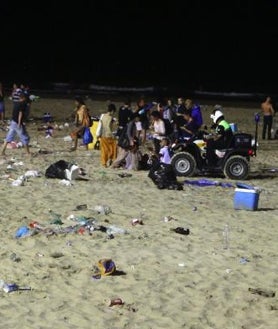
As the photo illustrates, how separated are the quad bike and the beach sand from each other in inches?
30.7

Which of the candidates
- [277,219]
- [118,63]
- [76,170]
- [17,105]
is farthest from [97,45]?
[277,219]

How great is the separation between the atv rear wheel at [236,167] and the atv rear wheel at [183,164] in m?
0.62

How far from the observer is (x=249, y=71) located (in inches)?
1658

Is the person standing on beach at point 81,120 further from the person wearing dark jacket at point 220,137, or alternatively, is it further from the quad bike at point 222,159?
the person wearing dark jacket at point 220,137

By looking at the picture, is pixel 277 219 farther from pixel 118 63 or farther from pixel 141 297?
pixel 118 63

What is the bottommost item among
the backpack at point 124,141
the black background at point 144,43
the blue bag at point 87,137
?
the blue bag at point 87,137

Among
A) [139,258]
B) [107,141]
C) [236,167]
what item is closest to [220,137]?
[236,167]

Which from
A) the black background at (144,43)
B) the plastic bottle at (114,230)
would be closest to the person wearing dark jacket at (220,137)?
the plastic bottle at (114,230)

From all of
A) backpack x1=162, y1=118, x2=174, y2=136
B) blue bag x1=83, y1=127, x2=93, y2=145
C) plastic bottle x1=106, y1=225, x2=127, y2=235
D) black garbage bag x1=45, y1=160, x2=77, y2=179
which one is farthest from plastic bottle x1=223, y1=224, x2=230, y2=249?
blue bag x1=83, y1=127, x2=93, y2=145

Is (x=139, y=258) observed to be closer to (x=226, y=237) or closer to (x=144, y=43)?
(x=226, y=237)

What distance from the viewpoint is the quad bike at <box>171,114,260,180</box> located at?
47.5 feet

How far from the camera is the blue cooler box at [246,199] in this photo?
11.4 metres

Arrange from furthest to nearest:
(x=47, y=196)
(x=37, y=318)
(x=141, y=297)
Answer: (x=47, y=196) < (x=141, y=297) < (x=37, y=318)

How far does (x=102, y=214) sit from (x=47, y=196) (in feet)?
4.90
